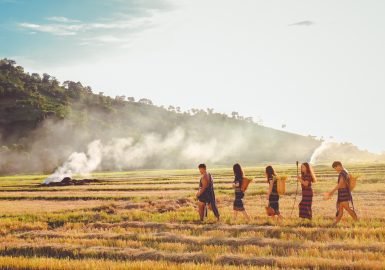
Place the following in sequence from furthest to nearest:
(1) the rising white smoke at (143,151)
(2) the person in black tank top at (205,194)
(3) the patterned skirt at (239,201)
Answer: (1) the rising white smoke at (143,151), (2) the person in black tank top at (205,194), (3) the patterned skirt at (239,201)

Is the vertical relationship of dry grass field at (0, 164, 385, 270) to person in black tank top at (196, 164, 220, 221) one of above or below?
below

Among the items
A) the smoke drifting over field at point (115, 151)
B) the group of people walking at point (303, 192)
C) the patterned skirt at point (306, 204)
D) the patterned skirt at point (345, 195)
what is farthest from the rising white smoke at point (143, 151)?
the patterned skirt at point (345, 195)

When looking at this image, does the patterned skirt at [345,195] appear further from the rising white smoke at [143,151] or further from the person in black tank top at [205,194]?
the rising white smoke at [143,151]

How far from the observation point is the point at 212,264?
12258mm

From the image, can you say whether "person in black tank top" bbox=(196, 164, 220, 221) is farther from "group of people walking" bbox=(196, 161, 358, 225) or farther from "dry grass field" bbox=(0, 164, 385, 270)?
"dry grass field" bbox=(0, 164, 385, 270)

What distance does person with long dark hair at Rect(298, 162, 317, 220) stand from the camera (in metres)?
18.8

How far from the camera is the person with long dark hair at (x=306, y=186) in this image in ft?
61.7

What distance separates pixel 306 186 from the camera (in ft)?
62.4

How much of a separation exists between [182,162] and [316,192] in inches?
5147

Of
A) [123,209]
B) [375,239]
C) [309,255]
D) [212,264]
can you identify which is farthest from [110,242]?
[123,209]

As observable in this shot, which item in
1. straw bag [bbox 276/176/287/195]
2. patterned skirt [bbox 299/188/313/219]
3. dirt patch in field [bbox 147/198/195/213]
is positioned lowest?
dirt patch in field [bbox 147/198/195/213]

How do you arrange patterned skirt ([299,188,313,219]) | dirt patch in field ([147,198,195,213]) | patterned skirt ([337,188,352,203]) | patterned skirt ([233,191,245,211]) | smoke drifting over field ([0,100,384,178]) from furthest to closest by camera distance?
smoke drifting over field ([0,100,384,178]) < dirt patch in field ([147,198,195,213]) < patterned skirt ([233,191,245,211]) < patterned skirt ([299,188,313,219]) < patterned skirt ([337,188,352,203])

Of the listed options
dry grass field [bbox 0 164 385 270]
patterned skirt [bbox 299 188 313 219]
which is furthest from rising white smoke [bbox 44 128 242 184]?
patterned skirt [bbox 299 188 313 219]

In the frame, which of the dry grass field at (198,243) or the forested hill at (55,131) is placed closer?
the dry grass field at (198,243)
